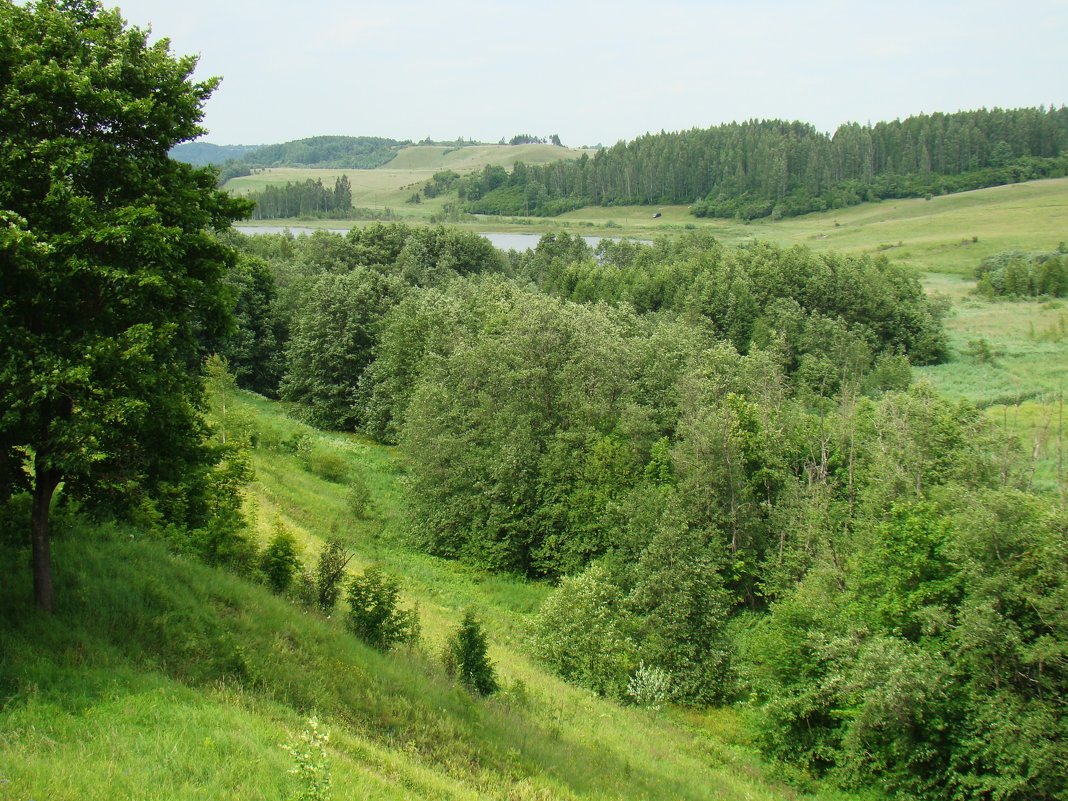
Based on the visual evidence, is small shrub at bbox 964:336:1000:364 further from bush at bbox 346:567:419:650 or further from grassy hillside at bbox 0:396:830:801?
bush at bbox 346:567:419:650

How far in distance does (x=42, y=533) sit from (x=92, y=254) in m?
4.64

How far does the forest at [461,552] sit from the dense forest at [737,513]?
167 millimetres

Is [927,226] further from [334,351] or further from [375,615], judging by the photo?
[375,615]

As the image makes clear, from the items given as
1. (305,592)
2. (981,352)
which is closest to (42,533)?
(305,592)

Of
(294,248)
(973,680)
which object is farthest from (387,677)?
(294,248)

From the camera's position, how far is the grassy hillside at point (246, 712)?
9805mm

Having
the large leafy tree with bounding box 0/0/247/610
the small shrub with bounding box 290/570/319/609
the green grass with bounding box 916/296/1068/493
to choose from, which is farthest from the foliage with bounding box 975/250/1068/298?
the large leafy tree with bounding box 0/0/247/610

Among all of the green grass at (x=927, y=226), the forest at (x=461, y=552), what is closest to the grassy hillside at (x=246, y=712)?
the forest at (x=461, y=552)

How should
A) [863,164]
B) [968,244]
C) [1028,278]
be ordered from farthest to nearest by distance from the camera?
[863,164] → [968,244] → [1028,278]

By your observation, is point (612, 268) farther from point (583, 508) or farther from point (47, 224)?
point (47, 224)

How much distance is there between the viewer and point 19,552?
14.0 meters

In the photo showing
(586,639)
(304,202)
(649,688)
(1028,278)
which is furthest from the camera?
(304,202)

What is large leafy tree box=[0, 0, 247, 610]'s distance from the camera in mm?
11359

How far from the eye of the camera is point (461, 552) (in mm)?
39031
